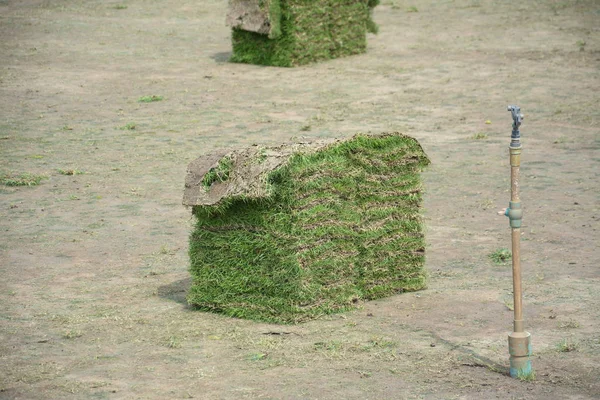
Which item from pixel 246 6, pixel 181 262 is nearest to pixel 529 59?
pixel 246 6

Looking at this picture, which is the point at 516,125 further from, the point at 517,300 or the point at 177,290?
the point at 177,290

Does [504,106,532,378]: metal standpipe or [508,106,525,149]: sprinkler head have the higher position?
[508,106,525,149]: sprinkler head

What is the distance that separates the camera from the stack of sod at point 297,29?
1917 cm

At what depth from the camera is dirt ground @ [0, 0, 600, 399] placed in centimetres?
714

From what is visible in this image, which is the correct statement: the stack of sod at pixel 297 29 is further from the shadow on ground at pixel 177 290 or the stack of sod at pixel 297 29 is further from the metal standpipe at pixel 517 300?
the metal standpipe at pixel 517 300

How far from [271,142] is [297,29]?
18.0ft

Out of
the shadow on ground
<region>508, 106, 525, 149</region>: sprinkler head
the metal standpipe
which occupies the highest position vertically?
<region>508, 106, 525, 149</region>: sprinkler head

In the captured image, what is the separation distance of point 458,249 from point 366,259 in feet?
6.03

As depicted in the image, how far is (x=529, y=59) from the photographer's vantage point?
20.3m

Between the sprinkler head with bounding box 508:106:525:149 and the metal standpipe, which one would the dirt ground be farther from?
the sprinkler head with bounding box 508:106:525:149

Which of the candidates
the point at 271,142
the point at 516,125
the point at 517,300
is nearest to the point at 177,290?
the point at 517,300

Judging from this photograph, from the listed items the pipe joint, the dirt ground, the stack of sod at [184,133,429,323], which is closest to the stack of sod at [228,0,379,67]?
the dirt ground

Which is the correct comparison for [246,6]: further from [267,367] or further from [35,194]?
[267,367]

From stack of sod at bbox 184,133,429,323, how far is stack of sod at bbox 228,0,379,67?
35.4ft
